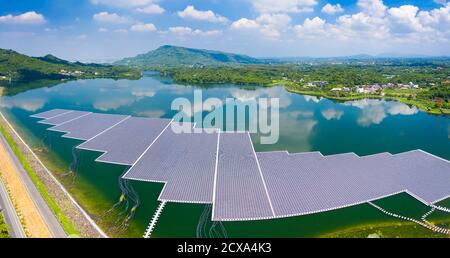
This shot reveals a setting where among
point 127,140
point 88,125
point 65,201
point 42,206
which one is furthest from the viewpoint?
point 88,125

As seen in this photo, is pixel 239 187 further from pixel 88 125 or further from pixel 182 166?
pixel 88 125

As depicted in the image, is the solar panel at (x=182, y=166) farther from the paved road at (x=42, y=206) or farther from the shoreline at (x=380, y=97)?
the shoreline at (x=380, y=97)

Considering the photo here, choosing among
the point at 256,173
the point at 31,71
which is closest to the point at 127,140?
the point at 256,173

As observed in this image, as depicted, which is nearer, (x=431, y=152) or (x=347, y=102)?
(x=431, y=152)

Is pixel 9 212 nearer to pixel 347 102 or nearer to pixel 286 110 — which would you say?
pixel 286 110

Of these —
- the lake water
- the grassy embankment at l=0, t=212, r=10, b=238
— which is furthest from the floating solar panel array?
the grassy embankment at l=0, t=212, r=10, b=238

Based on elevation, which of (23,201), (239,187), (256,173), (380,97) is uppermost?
(380,97)
